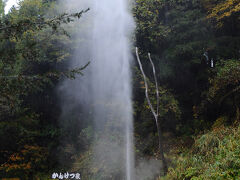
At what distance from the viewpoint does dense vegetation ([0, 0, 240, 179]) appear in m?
7.31

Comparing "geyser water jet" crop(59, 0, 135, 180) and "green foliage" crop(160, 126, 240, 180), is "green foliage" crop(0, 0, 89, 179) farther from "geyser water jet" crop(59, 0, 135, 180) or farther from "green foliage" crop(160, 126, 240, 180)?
"green foliage" crop(160, 126, 240, 180)

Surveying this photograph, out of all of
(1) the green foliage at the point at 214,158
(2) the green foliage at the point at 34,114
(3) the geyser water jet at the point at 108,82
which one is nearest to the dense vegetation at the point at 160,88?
(2) the green foliage at the point at 34,114

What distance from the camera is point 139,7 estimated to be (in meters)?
8.92

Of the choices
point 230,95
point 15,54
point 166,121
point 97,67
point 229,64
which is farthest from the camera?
point 97,67

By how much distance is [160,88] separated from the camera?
802cm

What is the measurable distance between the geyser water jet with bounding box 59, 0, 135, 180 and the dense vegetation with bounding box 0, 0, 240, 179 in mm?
404

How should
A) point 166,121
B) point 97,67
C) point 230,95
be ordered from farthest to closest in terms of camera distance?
point 97,67, point 166,121, point 230,95

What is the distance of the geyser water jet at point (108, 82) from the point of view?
7.73 metres

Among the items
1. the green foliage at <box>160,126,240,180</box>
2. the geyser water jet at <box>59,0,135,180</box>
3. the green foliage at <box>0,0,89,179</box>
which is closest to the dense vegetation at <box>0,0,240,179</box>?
the green foliage at <box>0,0,89,179</box>

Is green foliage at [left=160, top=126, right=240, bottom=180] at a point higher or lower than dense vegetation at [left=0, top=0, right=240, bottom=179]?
lower

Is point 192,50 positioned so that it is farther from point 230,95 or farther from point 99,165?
point 99,165

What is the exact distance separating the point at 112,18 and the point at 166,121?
4458mm

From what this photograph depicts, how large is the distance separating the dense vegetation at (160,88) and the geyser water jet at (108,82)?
0.40 meters

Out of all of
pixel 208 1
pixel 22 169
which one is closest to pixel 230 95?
pixel 208 1
